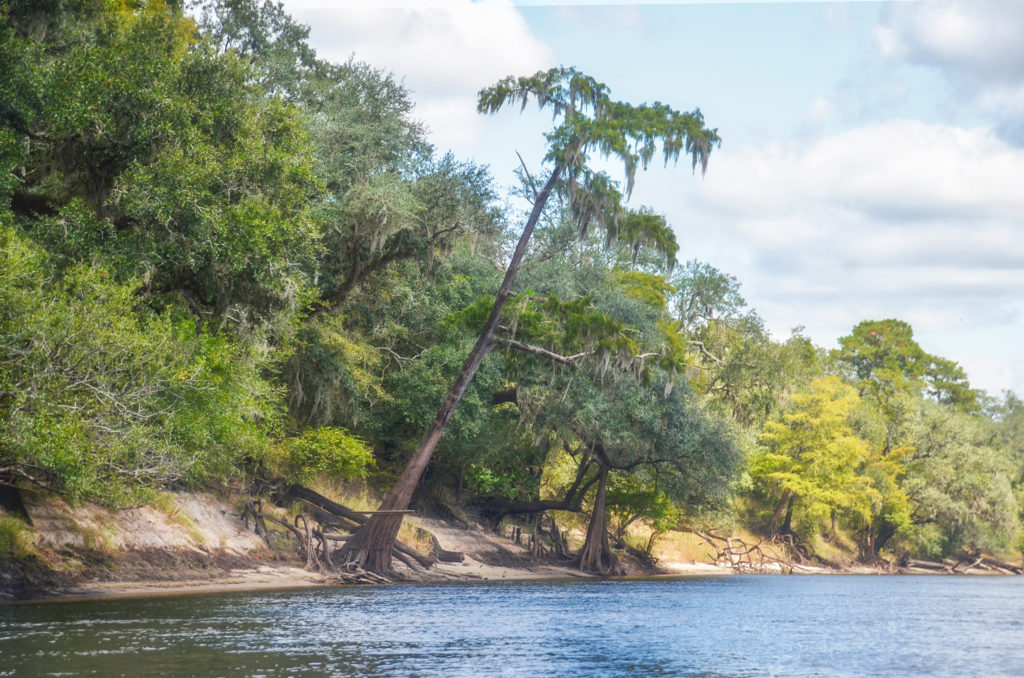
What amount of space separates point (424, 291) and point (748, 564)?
88.8ft

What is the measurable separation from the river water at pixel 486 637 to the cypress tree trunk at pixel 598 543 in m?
14.0

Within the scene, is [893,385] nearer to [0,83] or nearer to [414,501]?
[414,501]

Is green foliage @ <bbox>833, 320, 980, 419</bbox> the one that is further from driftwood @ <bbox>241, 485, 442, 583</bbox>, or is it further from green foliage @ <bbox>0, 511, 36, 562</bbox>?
green foliage @ <bbox>0, 511, 36, 562</bbox>

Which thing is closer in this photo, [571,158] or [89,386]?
[89,386]

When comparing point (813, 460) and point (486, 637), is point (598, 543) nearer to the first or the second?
point (813, 460)

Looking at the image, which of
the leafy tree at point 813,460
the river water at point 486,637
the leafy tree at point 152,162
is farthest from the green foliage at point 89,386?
the leafy tree at point 813,460

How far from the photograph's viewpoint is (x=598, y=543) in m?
43.1

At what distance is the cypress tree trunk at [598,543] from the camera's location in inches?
1684

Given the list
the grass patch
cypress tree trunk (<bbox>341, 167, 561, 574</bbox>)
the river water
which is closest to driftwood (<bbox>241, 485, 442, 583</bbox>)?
cypress tree trunk (<bbox>341, 167, 561, 574</bbox>)

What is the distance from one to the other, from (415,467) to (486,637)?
15.8m

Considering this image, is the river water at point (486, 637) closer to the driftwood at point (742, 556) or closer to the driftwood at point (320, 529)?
the driftwood at point (320, 529)

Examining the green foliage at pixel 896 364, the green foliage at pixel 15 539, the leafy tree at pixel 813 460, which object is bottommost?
the green foliage at pixel 15 539

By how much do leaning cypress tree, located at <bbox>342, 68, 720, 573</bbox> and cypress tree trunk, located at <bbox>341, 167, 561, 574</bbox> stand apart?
31 mm

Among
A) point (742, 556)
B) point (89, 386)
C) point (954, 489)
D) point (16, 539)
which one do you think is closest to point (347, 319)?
point (16, 539)
